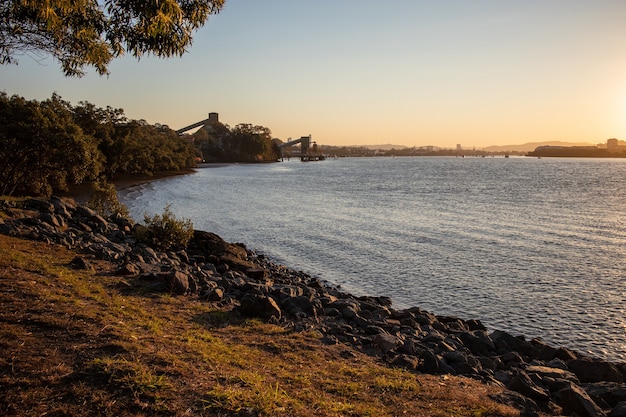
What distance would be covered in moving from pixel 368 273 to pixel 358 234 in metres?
9.61

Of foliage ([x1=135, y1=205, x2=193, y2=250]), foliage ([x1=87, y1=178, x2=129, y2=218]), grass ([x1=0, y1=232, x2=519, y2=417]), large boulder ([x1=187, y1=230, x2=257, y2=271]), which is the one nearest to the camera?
grass ([x1=0, y1=232, x2=519, y2=417])

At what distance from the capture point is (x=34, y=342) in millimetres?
6441

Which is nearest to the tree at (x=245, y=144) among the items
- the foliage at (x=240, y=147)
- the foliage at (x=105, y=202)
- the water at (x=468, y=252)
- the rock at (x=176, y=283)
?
the foliage at (x=240, y=147)

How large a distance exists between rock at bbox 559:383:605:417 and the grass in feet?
3.62

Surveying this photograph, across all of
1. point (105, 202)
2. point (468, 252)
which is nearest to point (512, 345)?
point (468, 252)

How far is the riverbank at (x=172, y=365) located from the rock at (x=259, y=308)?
0.89 ft

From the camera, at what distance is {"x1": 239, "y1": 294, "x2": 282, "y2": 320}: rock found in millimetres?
10023

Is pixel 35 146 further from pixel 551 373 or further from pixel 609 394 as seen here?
pixel 609 394

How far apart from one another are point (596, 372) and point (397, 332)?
436 centimetres

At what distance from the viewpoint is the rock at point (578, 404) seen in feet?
23.6

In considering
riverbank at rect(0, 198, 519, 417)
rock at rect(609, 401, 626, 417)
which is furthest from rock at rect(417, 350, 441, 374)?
rock at rect(609, 401, 626, 417)

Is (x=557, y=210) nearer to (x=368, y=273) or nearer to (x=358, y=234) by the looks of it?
(x=358, y=234)

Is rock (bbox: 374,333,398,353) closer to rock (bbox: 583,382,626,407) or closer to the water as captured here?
rock (bbox: 583,382,626,407)

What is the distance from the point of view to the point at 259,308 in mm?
10109
